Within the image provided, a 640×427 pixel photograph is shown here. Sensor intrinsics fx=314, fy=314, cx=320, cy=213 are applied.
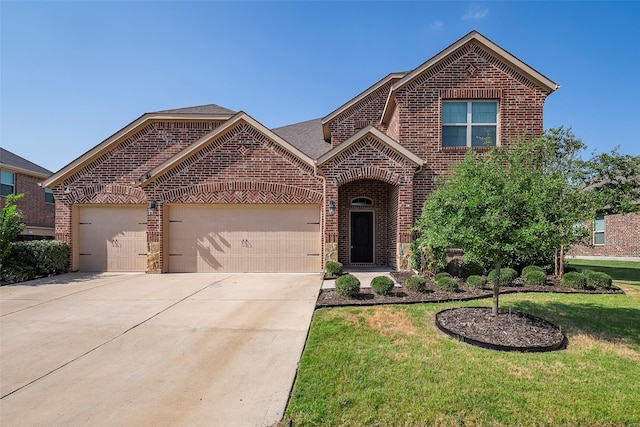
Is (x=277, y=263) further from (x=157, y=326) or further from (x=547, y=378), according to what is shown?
(x=547, y=378)

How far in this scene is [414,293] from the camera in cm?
753

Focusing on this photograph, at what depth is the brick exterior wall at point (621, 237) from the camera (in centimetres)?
1736

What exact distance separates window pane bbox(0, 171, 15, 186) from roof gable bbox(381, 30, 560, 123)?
69.1ft

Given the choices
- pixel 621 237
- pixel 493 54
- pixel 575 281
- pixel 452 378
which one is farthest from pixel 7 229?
pixel 621 237

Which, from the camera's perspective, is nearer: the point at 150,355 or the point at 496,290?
the point at 150,355

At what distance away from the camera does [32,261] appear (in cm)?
1029

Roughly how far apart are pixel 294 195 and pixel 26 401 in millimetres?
8328

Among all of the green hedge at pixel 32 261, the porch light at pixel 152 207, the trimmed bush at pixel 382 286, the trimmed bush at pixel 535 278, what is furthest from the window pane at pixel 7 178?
the trimmed bush at pixel 535 278

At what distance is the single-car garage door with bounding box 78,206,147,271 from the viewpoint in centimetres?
1148

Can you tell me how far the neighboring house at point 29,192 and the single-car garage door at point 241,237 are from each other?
12.5m

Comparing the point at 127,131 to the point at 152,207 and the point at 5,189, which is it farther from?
the point at 5,189

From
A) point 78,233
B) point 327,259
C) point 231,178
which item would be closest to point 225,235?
point 231,178

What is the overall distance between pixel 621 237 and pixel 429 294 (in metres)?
18.2

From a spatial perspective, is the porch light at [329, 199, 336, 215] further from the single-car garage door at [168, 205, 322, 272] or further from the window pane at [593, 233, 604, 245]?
the window pane at [593, 233, 604, 245]
